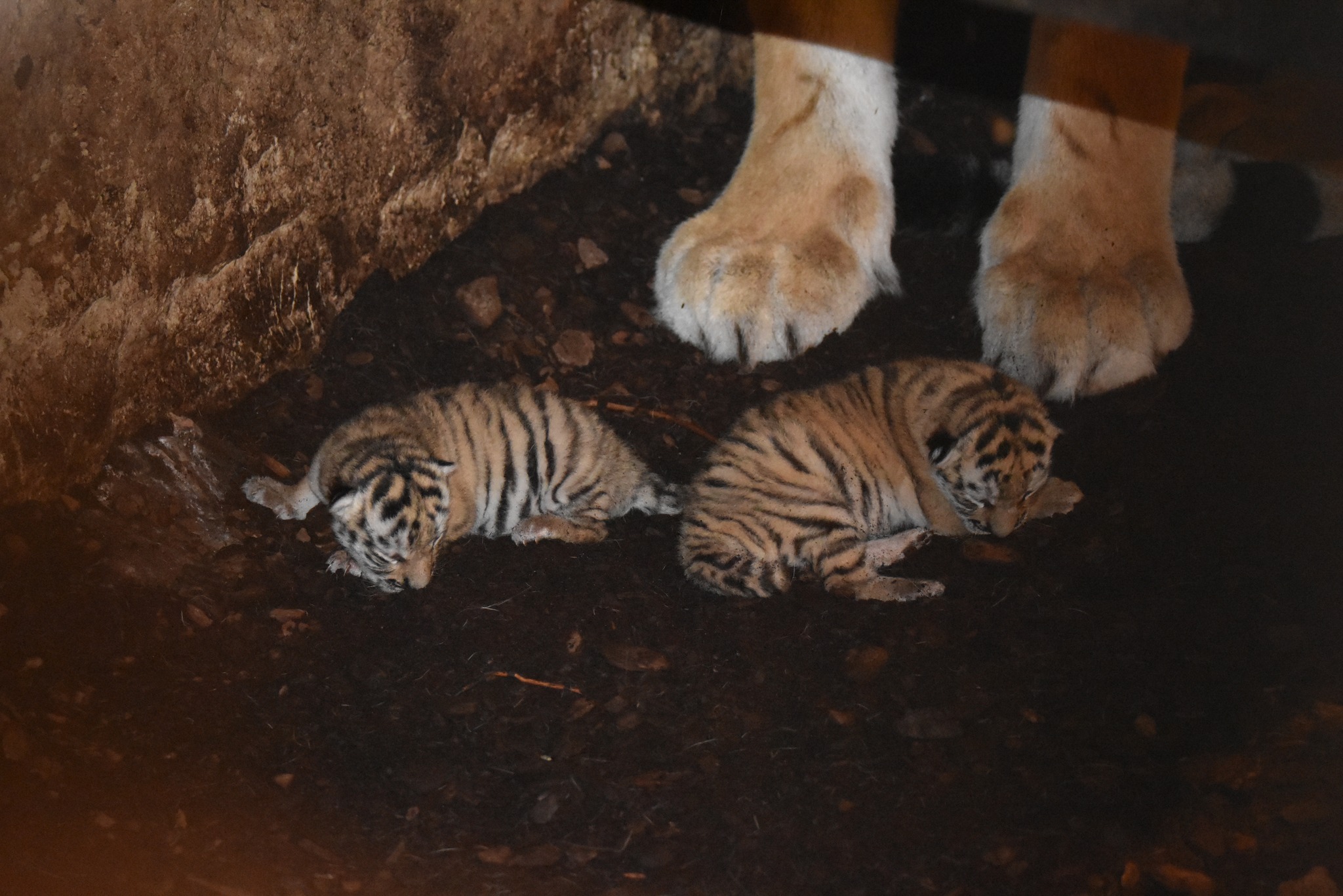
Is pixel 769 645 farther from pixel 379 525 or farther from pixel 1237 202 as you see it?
pixel 1237 202

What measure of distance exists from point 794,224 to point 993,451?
1.71 feet

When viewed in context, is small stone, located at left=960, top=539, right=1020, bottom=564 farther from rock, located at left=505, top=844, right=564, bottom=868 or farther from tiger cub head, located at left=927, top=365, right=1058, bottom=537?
rock, located at left=505, top=844, right=564, bottom=868

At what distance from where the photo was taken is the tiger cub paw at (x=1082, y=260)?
175 centimetres

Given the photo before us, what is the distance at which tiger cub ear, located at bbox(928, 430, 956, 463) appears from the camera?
5.57 feet

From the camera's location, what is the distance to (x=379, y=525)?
5.29 ft

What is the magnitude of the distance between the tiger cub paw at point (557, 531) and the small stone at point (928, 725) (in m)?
0.55

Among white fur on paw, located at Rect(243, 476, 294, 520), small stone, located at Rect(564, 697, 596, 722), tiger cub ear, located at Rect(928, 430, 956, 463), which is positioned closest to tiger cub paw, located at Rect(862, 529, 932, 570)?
tiger cub ear, located at Rect(928, 430, 956, 463)

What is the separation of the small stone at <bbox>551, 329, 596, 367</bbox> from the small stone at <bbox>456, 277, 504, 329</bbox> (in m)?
0.11

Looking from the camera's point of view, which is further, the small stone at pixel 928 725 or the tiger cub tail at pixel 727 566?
the tiger cub tail at pixel 727 566

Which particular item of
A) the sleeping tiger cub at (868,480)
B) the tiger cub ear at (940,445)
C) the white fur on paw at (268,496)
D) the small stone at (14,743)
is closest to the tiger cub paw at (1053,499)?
the sleeping tiger cub at (868,480)

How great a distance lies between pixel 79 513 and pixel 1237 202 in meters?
1.90

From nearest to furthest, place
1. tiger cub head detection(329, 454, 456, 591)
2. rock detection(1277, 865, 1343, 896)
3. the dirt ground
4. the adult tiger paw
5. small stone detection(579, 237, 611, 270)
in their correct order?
rock detection(1277, 865, 1343, 896) → the dirt ground → tiger cub head detection(329, 454, 456, 591) → the adult tiger paw → small stone detection(579, 237, 611, 270)

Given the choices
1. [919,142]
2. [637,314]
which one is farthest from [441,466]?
[919,142]

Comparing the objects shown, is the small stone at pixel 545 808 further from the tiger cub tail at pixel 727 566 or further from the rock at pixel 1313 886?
the rock at pixel 1313 886
